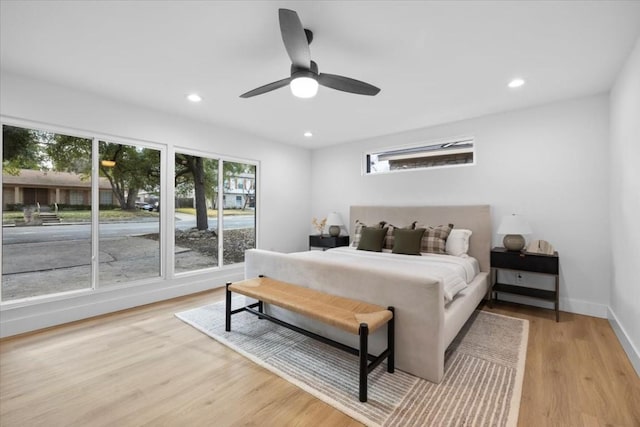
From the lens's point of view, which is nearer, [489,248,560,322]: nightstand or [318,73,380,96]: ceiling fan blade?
[318,73,380,96]: ceiling fan blade

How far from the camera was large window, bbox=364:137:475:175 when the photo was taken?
14.0 feet

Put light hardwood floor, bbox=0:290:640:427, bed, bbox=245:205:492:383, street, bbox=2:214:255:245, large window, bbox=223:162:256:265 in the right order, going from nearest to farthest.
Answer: light hardwood floor, bbox=0:290:640:427
bed, bbox=245:205:492:383
street, bbox=2:214:255:245
large window, bbox=223:162:256:265

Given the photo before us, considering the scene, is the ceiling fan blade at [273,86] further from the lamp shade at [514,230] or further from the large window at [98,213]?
the lamp shade at [514,230]

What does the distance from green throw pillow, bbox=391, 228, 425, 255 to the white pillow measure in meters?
0.40

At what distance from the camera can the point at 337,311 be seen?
7.10ft

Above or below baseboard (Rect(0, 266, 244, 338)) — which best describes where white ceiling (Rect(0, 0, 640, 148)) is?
above

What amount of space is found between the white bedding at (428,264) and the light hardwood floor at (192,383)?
0.79 m

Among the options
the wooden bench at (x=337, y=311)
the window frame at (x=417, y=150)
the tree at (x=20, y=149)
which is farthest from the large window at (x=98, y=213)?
the window frame at (x=417, y=150)

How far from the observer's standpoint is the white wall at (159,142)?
290 centimetres

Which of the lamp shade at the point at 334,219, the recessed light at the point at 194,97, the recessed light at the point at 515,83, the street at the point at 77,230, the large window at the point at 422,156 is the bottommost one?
the street at the point at 77,230

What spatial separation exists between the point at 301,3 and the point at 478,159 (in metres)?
3.33

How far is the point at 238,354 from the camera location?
246cm

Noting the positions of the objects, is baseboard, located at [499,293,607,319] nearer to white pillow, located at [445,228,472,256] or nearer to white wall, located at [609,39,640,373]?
white wall, located at [609,39,640,373]

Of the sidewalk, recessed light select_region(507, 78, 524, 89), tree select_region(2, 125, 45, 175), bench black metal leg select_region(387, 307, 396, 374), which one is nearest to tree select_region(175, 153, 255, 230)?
the sidewalk
